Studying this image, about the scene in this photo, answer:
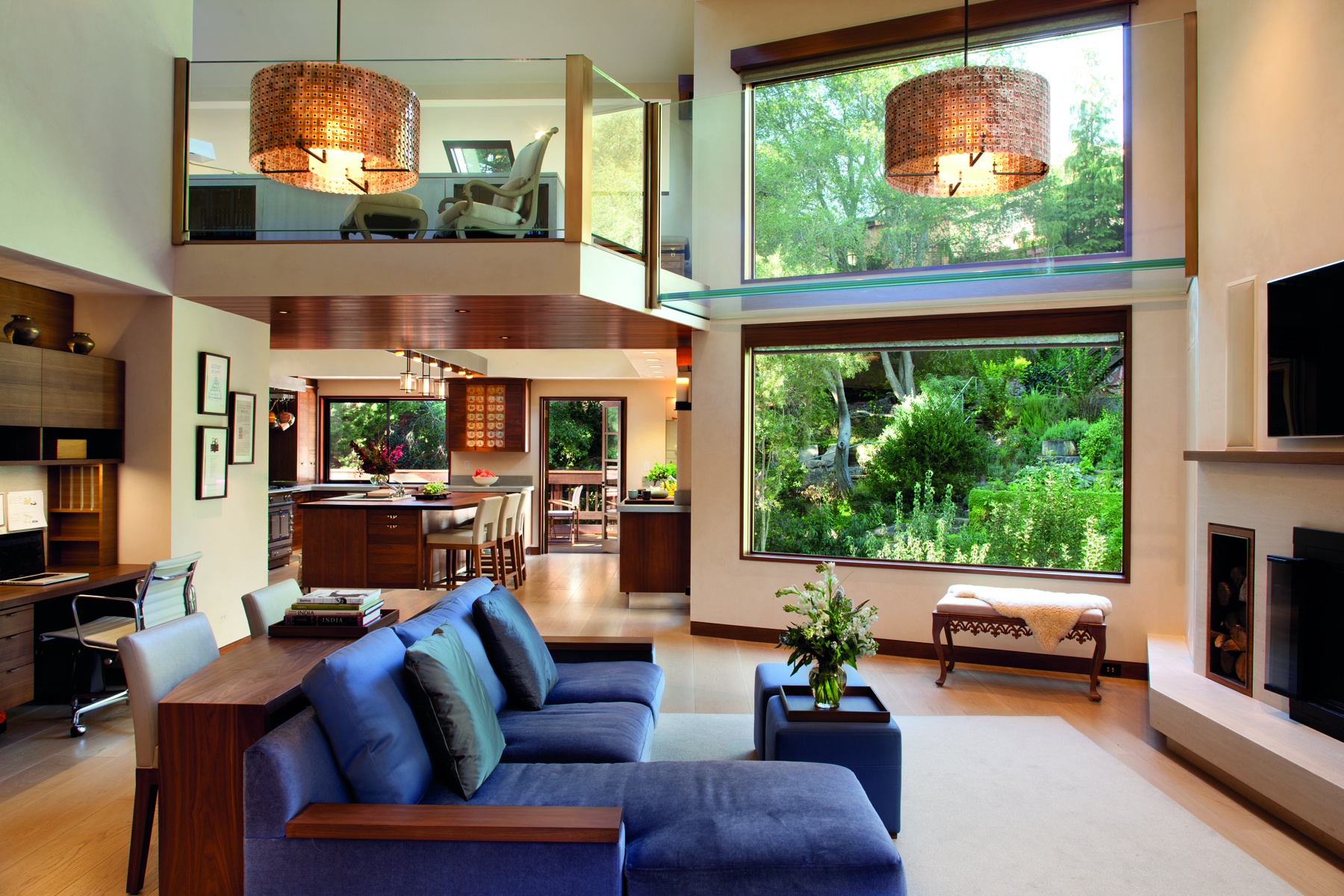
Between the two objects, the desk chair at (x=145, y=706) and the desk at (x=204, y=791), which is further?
the desk chair at (x=145, y=706)

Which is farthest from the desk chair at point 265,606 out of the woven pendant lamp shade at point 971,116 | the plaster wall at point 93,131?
the woven pendant lamp shade at point 971,116

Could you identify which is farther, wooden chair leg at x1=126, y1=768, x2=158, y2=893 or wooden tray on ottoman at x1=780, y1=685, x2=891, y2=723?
wooden tray on ottoman at x1=780, y1=685, x2=891, y2=723

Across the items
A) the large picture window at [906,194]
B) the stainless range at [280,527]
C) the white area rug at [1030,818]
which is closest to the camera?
the white area rug at [1030,818]

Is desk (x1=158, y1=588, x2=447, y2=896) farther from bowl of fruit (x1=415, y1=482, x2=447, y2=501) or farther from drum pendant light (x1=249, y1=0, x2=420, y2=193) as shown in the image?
bowl of fruit (x1=415, y1=482, x2=447, y2=501)

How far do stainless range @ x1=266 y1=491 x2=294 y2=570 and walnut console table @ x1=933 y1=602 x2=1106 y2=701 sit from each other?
7.99 meters

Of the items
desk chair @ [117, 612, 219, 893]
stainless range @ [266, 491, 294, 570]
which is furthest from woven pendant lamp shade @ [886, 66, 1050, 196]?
stainless range @ [266, 491, 294, 570]

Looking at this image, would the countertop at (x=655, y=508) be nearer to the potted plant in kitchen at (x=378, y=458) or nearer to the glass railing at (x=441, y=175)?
the glass railing at (x=441, y=175)

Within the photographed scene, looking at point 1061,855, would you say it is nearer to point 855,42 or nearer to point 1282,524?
point 1282,524

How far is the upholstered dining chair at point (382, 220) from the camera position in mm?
4906

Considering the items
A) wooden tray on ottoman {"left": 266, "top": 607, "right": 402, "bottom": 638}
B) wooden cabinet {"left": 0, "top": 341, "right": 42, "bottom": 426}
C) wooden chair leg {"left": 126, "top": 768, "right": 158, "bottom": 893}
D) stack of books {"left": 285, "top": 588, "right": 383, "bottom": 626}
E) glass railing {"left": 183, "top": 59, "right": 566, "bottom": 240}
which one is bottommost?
wooden chair leg {"left": 126, "top": 768, "right": 158, "bottom": 893}

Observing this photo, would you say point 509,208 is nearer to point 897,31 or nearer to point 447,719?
point 897,31

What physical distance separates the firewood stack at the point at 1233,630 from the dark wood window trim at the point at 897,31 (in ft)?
12.7

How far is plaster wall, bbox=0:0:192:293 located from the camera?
391cm

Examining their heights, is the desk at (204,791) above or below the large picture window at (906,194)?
below
